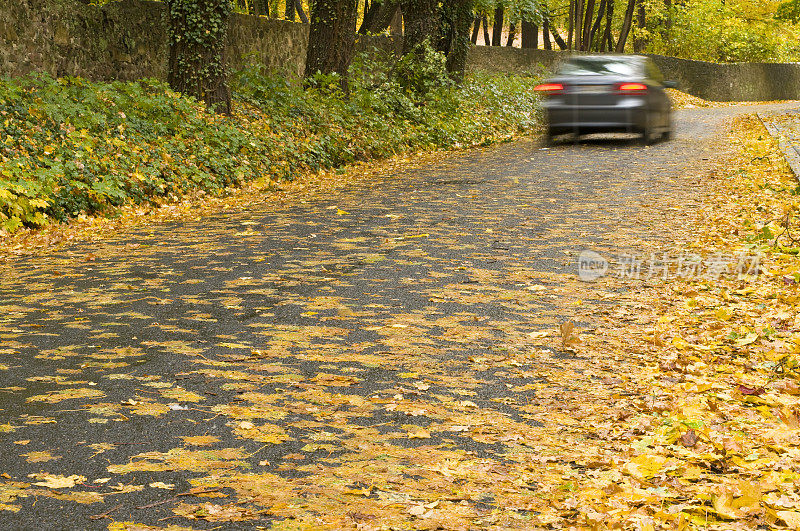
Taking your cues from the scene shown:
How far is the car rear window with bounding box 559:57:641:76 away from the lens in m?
18.0

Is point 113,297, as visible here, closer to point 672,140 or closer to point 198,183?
point 198,183

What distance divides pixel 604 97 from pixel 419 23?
19.8 ft

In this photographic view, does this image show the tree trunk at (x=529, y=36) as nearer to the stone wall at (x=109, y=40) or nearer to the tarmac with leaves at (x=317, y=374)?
the stone wall at (x=109, y=40)

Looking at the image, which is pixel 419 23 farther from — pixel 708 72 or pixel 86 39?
pixel 708 72

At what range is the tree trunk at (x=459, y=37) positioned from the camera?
78.2 ft

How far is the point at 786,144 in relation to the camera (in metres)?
16.9

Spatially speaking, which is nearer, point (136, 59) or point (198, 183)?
point (198, 183)

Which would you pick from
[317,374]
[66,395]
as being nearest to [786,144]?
[317,374]

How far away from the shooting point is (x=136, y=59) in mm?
15852

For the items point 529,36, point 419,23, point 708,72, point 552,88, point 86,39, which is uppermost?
point 529,36

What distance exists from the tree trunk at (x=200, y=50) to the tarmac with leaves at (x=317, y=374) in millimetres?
5352

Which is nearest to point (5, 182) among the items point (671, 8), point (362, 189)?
point (362, 189)

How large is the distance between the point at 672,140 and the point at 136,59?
445 inches

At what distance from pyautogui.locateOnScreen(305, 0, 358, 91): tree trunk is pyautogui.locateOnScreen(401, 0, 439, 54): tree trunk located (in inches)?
148
